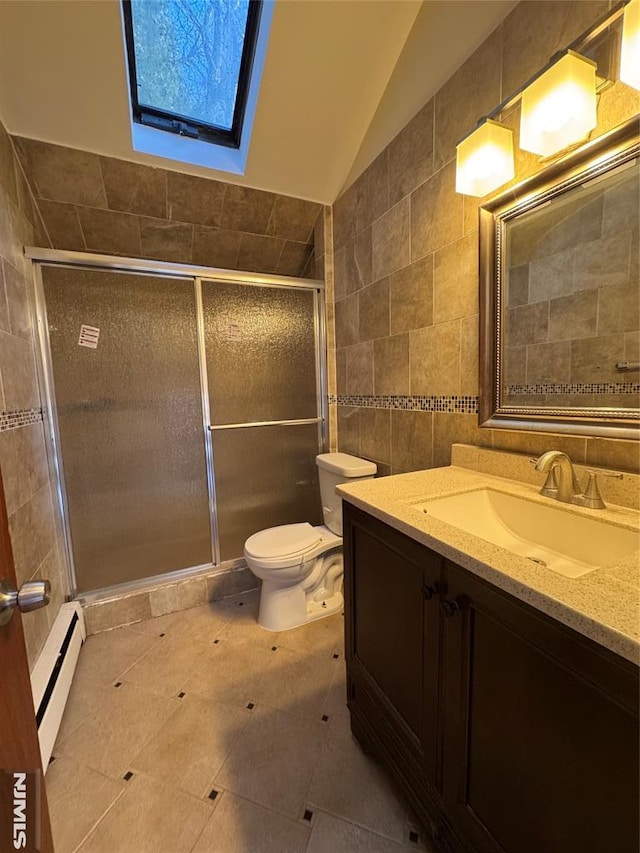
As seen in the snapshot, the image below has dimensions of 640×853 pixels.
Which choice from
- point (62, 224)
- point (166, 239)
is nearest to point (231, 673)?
point (166, 239)

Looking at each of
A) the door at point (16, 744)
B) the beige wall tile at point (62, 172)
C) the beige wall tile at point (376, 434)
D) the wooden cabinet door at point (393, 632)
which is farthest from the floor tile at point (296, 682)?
the beige wall tile at point (62, 172)

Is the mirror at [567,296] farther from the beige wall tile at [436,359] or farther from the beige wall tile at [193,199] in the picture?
the beige wall tile at [193,199]

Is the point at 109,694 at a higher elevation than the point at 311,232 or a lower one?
lower

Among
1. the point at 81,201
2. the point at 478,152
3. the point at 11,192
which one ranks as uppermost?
the point at 81,201

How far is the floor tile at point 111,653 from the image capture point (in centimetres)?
158

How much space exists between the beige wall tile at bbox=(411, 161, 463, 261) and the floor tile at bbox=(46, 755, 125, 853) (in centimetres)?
225

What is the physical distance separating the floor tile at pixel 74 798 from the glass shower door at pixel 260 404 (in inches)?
43.3

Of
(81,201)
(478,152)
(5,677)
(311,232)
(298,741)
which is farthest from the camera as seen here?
(311,232)

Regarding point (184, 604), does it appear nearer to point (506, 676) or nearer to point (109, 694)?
point (109, 694)

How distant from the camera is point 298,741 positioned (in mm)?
1247

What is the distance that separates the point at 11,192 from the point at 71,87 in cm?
51

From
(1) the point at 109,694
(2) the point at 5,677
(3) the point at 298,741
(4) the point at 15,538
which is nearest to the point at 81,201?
(4) the point at 15,538

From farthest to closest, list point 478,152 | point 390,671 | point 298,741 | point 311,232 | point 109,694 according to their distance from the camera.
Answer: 1. point 311,232
2. point 109,694
3. point 298,741
4. point 478,152
5. point 390,671

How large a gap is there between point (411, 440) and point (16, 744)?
1.55 meters
